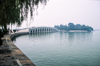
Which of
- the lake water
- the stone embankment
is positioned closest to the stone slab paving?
the stone embankment

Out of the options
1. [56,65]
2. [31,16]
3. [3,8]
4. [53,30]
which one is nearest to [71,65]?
[56,65]

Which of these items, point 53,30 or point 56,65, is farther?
point 53,30

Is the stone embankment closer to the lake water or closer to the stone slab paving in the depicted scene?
the stone slab paving

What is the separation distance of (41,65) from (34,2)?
747 centimetres

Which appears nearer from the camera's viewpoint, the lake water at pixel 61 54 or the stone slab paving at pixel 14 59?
the stone slab paving at pixel 14 59

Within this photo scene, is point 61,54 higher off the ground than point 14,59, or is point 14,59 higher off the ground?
point 14,59

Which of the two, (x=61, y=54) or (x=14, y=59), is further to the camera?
(x=61, y=54)

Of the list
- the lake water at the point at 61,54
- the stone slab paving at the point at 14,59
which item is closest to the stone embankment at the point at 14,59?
the stone slab paving at the point at 14,59

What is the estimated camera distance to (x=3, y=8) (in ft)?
21.6

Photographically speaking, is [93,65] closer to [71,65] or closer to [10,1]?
[71,65]

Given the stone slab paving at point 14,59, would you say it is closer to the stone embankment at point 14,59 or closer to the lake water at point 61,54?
the stone embankment at point 14,59

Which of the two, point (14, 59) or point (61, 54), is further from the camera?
point (61, 54)

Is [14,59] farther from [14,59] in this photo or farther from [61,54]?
[61,54]

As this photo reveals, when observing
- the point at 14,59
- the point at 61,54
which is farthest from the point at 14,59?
the point at 61,54
